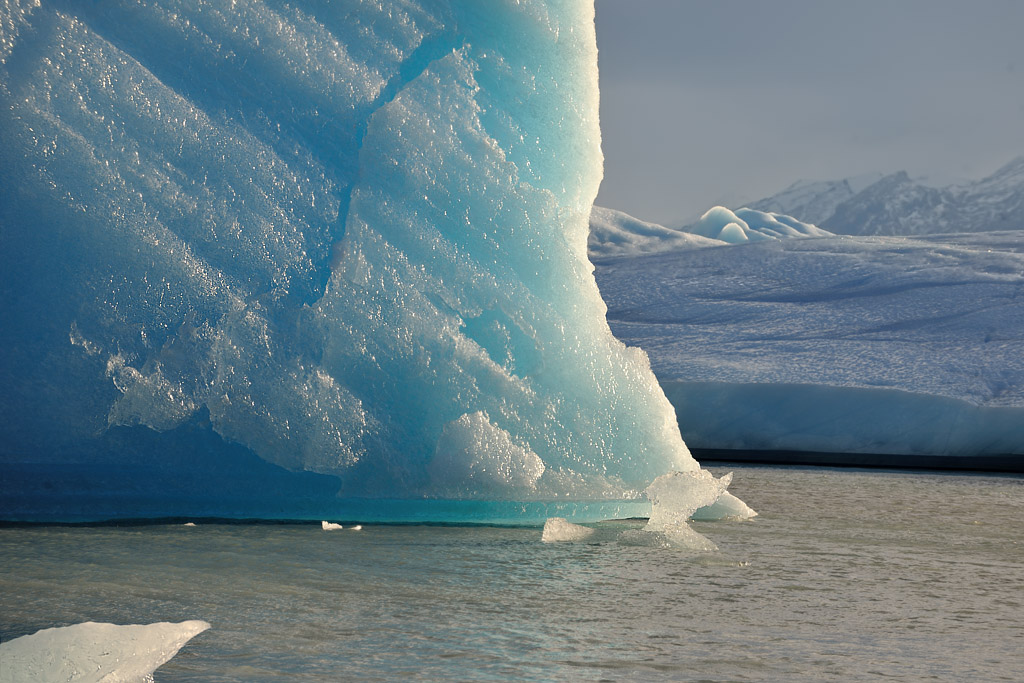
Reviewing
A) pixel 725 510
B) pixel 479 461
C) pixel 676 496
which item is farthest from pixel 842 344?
pixel 479 461

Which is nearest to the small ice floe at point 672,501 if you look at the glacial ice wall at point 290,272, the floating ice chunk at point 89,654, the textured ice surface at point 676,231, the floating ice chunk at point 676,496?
the floating ice chunk at point 676,496

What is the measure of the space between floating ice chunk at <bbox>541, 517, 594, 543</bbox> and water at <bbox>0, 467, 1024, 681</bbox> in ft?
0.16

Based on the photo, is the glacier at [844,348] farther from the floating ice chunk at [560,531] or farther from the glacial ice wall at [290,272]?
the floating ice chunk at [560,531]

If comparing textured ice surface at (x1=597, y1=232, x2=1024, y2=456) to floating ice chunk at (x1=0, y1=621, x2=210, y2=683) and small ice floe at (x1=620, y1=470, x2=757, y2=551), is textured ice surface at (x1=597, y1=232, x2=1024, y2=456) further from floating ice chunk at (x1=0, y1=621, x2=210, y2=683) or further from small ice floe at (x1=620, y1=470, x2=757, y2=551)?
floating ice chunk at (x1=0, y1=621, x2=210, y2=683)

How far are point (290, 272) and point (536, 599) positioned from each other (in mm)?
1062

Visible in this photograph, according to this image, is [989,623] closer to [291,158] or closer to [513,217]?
[513,217]

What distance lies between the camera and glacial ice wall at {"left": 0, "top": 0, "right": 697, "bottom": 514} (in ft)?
8.14

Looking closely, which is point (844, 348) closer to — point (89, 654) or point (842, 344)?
point (842, 344)

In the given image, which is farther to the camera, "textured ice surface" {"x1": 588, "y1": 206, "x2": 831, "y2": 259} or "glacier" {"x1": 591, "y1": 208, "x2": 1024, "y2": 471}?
"textured ice surface" {"x1": 588, "y1": 206, "x2": 831, "y2": 259}

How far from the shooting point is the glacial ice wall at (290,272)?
248 cm

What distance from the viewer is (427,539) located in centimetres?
237

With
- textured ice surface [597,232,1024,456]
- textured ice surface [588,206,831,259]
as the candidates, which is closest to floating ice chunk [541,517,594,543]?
textured ice surface [597,232,1024,456]

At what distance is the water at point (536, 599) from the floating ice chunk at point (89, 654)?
1.1 inches

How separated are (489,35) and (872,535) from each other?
56.3 inches
